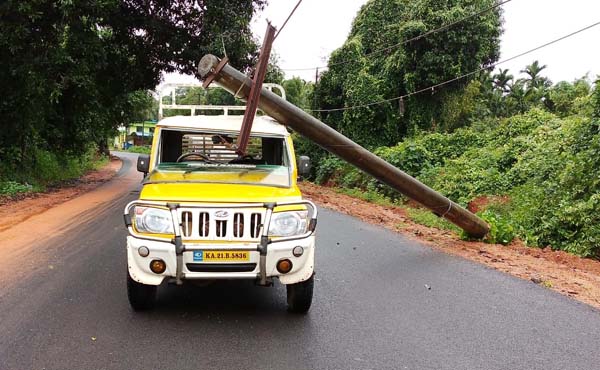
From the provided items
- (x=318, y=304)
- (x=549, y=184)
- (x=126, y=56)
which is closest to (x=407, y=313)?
(x=318, y=304)

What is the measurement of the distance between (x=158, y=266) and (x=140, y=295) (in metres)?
0.57

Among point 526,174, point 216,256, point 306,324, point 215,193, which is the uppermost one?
point 215,193

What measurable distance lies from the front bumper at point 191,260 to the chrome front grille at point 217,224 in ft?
0.35

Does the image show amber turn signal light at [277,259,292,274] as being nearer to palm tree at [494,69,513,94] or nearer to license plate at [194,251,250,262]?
license plate at [194,251,250,262]

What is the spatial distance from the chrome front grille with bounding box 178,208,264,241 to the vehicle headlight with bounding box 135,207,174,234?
0.12m

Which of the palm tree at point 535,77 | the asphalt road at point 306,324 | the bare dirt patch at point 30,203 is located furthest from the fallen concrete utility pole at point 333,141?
the palm tree at point 535,77

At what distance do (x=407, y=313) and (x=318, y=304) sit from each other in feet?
3.02

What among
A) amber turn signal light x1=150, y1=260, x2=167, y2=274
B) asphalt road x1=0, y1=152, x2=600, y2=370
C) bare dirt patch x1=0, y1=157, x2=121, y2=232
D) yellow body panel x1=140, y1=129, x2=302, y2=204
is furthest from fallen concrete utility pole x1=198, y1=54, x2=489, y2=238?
bare dirt patch x1=0, y1=157, x2=121, y2=232

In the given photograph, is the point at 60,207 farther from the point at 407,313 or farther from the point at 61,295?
the point at 407,313

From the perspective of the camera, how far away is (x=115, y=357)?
12.9 feet

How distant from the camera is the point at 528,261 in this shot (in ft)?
27.9

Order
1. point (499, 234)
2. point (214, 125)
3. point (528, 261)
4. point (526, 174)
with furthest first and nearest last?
point (526, 174) < point (499, 234) < point (528, 261) < point (214, 125)

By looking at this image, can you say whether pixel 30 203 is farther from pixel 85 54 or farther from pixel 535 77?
pixel 535 77

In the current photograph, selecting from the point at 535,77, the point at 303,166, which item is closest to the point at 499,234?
the point at 303,166
